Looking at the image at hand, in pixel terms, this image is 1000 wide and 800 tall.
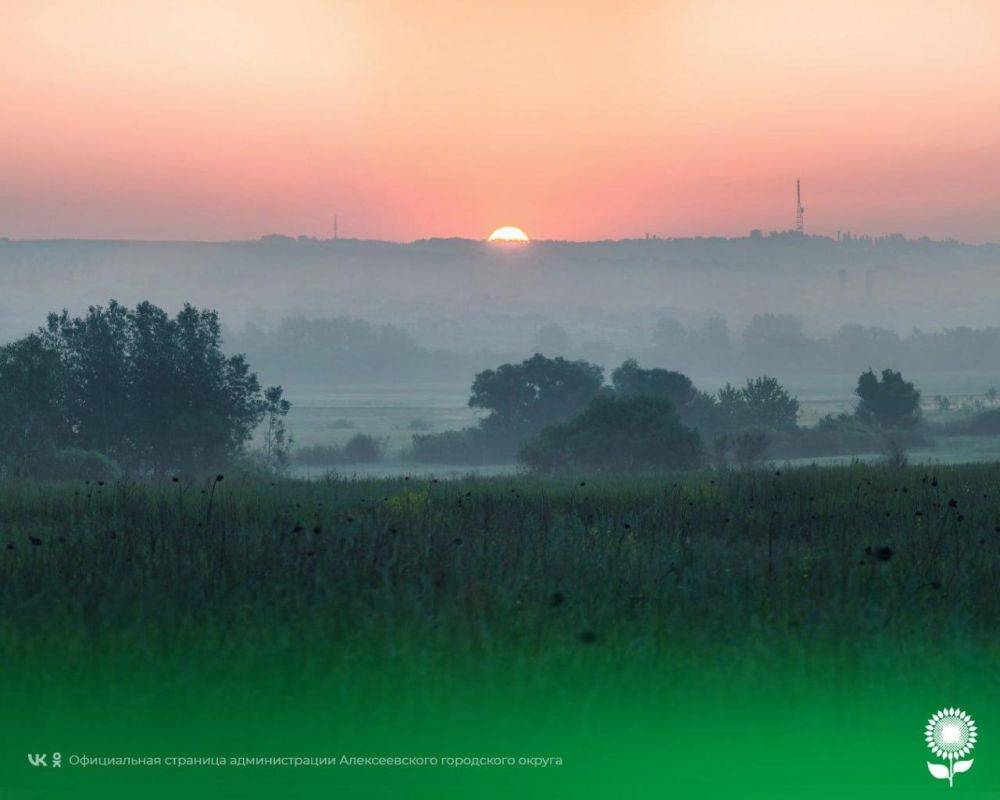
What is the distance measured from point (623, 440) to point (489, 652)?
51355mm

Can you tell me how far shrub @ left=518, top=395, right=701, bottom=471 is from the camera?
58.0 metres

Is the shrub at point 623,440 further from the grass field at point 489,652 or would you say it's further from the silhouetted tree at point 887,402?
the grass field at point 489,652

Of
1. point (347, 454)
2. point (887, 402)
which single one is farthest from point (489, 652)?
point (347, 454)

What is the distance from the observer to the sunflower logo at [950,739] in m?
6.46

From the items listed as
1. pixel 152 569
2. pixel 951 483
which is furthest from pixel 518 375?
pixel 152 569

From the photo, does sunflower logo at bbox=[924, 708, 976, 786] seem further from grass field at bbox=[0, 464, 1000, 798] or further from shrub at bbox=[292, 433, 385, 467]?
shrub at bbox=[292, 433, 385, 467]

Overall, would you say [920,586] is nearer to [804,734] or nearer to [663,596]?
[663,596]

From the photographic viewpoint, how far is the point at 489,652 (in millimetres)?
7406

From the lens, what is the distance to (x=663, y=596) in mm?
8812

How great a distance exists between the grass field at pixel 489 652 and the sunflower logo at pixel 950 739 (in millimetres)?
115

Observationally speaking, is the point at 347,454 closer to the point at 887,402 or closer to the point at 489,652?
the point at 887,402

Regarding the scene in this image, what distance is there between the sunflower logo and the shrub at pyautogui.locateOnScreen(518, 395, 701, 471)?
50422 millimetres

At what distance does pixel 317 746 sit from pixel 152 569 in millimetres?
3532

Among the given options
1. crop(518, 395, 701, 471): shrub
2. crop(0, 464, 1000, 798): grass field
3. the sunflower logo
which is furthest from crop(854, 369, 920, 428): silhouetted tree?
the sunflower logo
